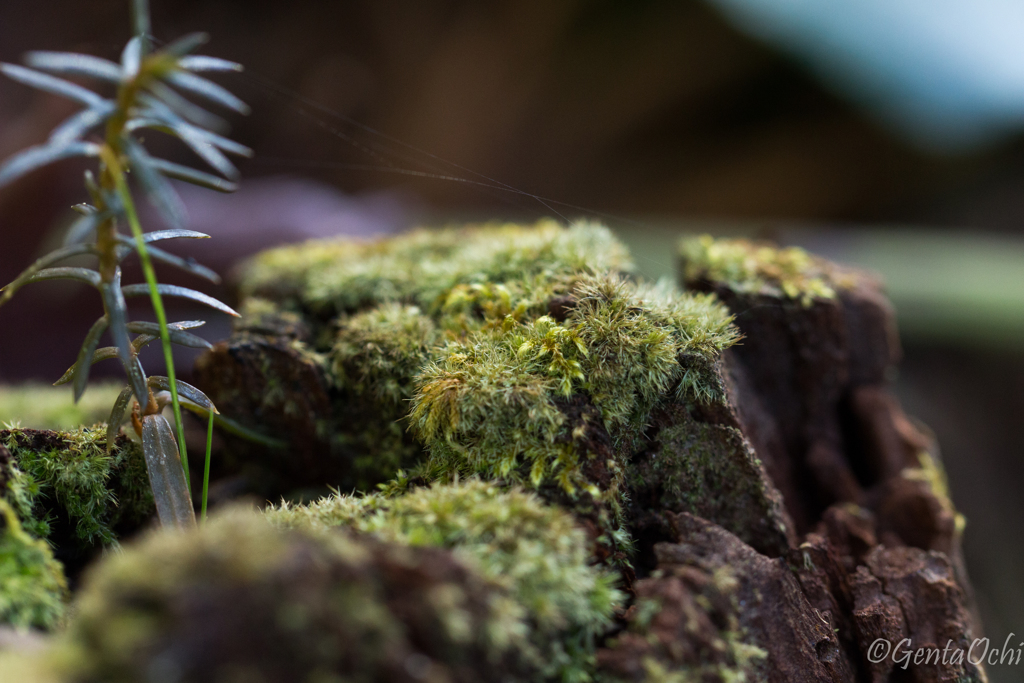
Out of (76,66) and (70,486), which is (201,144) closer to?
(76,66)

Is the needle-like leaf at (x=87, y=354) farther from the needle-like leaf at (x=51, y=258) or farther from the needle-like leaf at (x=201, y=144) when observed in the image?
the needle-like leaf at (x=201, y=144)

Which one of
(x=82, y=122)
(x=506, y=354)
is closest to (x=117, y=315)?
(x=82, y=122)

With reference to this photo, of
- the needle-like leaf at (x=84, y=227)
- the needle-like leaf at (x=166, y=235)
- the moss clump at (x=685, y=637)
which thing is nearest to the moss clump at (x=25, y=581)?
the needle-like leaf at (x=84, y=227)

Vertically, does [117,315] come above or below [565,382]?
below

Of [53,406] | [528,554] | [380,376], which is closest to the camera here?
[528,554]

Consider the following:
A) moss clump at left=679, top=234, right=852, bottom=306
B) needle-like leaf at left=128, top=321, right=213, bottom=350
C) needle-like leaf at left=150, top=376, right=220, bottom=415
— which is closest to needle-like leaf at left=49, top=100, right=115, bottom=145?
needle-like leaf at left=128, top=321, right=213, bottom=350

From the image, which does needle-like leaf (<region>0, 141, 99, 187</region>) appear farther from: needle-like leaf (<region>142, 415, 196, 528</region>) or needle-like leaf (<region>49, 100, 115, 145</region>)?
needle-like leaf (<region>142, 415, 196, 528</region>)
